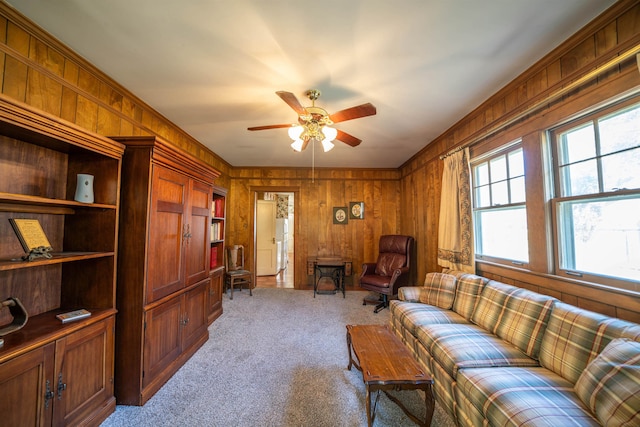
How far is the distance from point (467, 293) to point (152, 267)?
2832 mm

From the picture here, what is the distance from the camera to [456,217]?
288 centimetres

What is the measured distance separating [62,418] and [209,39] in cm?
250

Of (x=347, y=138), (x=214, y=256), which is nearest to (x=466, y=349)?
(x=347, y=138)

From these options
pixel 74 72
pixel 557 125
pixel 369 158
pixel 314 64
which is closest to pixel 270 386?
pixel 314 64

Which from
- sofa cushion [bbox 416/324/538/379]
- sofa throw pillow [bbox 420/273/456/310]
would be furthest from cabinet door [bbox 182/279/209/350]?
sofa throw pillow [bbox 420/273/456/310]

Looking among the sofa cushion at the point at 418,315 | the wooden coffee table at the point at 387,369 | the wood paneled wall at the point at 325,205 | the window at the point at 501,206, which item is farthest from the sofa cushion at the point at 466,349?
the wood paneled wall at the point at 325,205

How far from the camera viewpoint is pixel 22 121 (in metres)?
1.16

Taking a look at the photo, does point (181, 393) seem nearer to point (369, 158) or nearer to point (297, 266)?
point (297, 266)

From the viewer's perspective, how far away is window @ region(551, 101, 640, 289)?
4.69 ft

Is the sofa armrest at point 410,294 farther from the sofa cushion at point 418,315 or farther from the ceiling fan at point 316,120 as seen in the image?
the ceiling fan at point 316,120

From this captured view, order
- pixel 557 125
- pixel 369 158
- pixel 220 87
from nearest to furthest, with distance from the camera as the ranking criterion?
1. pixel 557 125
2. pixel 220 87
3. pixel 369 158

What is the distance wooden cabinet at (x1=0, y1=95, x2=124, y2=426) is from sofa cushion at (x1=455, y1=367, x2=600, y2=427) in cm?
236

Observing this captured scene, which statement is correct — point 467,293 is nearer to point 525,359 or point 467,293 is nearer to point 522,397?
point 525,359

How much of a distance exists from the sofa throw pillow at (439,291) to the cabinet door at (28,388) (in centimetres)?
302
